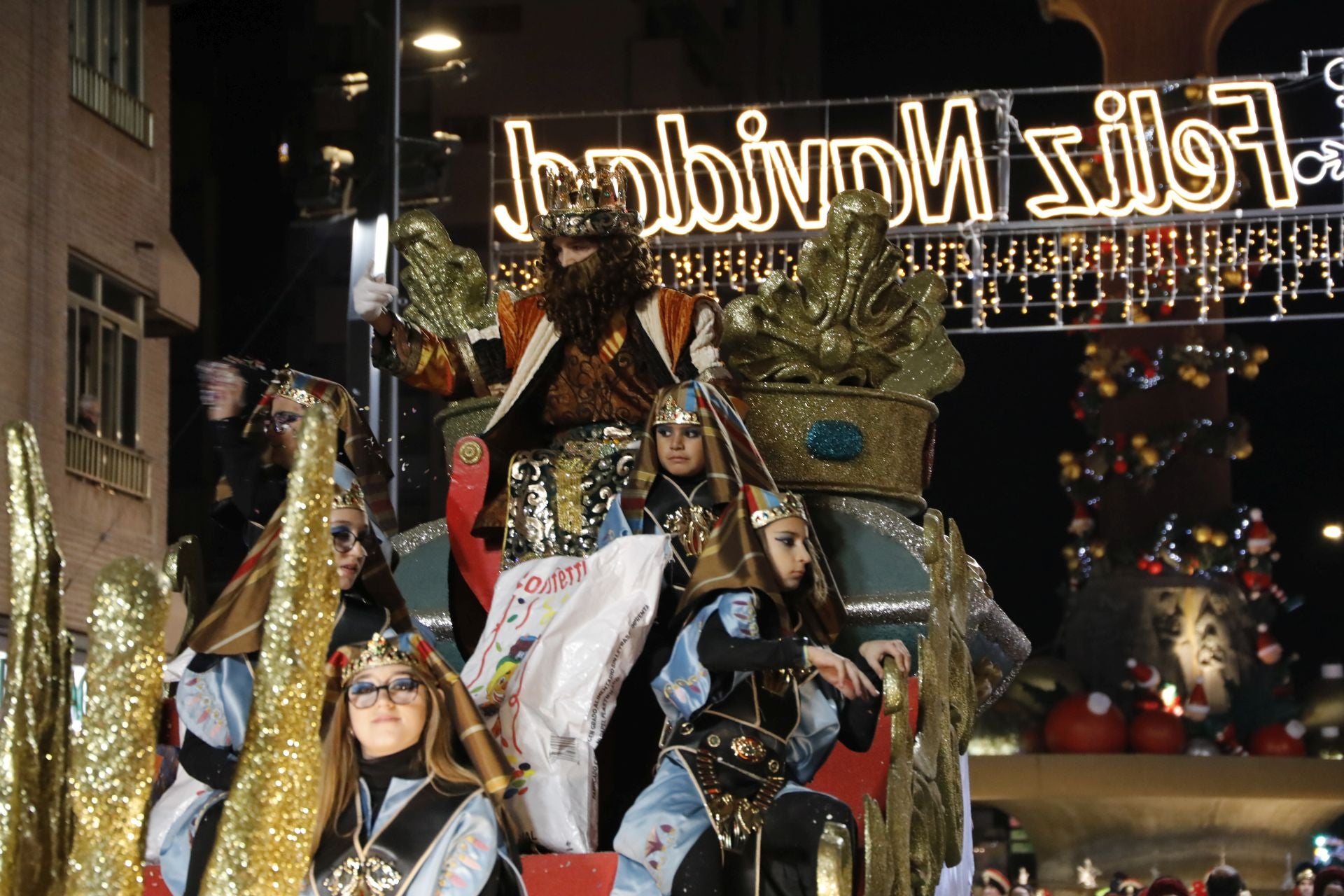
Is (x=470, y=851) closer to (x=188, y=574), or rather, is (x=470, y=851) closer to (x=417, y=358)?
(x=188, y=574)

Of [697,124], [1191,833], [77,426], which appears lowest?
[1191,833]

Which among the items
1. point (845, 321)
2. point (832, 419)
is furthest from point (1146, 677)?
point (832, 419)

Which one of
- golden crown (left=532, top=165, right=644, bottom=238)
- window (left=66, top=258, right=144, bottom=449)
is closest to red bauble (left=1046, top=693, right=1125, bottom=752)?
window (left=66, top=258, right=144, bottom=449)

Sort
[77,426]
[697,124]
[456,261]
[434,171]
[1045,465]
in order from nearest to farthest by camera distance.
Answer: [456,261], [434,171], [77,426], [1045,465], [697,124]

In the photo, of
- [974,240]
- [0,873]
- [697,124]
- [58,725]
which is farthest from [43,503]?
[697,124]

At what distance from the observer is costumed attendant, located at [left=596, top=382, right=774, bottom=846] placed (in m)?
5.07

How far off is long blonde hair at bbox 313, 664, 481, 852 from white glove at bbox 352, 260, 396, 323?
182 cm

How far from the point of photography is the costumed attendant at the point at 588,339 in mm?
5812

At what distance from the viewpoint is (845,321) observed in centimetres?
627

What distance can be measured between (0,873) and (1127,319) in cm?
1127

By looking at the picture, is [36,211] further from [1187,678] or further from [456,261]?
[1187,678]

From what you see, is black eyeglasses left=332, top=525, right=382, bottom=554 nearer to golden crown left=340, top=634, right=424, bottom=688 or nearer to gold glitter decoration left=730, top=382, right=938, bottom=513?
golden crown left=340, top=634, right=424, bottom=688

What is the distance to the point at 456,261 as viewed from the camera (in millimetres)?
6609

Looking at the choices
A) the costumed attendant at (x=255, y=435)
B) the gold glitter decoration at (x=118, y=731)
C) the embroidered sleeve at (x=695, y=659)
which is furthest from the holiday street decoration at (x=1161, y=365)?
the gold glitter decoration at (x=118, y=731)
